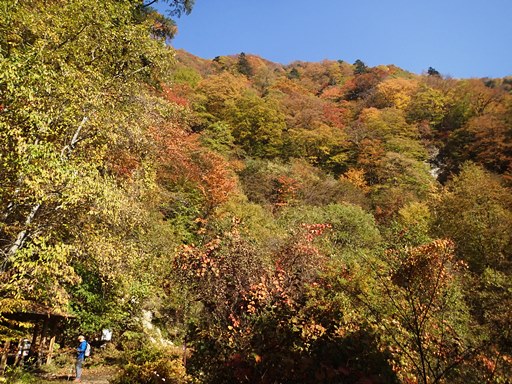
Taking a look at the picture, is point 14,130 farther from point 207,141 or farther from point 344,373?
point 207,141

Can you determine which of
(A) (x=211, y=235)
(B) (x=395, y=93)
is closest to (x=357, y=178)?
(A) (x=211, y=235)

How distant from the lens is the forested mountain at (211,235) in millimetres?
5102

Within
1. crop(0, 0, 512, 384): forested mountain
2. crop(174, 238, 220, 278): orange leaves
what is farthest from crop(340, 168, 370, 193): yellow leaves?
crop(174, 238, 220, 278): orange leaves

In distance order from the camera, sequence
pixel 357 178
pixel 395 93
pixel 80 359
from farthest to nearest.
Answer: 1. pixel 395 93
2. pixel 357 178
3. pixel 80 359

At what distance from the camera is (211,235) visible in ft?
53.7

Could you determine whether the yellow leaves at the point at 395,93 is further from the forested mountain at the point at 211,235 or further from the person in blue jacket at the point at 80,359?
the person in blue jacket at the point at 80,359

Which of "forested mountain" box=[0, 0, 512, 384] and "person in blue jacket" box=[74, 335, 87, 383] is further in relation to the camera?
"person in blue jacket" box=[74, 335, 87, 383]

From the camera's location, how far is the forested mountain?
510 centimetres

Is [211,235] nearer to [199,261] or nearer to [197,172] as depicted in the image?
[197,172]

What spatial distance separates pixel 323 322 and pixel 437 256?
295 inches

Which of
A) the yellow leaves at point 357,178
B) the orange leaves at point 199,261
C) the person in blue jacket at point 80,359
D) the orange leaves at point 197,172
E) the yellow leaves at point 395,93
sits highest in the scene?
the yellow leaves at point 395,93

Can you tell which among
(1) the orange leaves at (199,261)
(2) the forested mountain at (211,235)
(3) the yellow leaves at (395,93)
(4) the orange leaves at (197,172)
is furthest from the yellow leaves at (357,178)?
(1) the orange leaves at (199,261)

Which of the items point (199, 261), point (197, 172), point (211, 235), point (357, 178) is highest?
point (357, 178)

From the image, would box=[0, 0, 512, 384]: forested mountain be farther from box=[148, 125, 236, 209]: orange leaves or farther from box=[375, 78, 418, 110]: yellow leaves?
box=[375, 78, 418, 110]: yellow leaves
